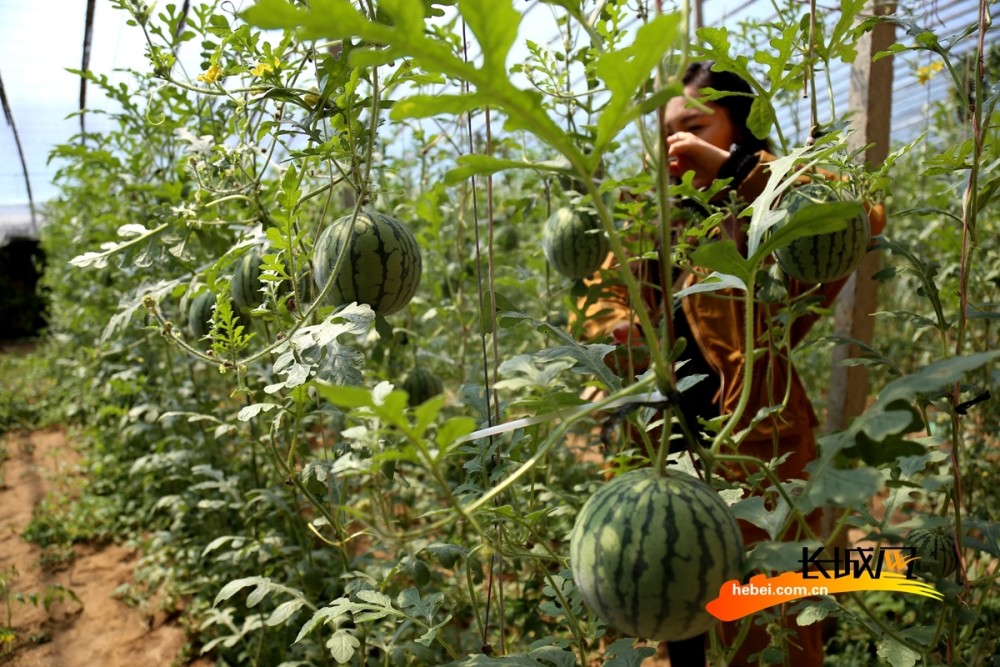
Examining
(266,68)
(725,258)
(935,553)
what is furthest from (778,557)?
(266,68)

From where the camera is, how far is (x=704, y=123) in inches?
80.7

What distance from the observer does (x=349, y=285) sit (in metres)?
1.25

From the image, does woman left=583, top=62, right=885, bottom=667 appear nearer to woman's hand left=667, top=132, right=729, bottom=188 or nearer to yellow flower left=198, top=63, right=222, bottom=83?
woman's hand left=667, top=132, right=729, bottom=188

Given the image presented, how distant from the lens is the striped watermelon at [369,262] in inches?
49.0

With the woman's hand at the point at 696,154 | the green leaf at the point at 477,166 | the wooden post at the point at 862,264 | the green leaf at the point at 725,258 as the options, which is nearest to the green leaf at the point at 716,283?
the green leaf at the point at 725,258

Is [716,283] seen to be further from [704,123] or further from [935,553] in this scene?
[704,123]

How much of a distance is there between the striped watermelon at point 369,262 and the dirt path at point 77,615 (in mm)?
2074

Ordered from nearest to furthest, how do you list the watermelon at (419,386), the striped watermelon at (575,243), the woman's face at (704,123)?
the striped watermelon at (575,243) < the woman's face at (704,123) < the watermelon at (419,386)

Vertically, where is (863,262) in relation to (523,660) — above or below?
above

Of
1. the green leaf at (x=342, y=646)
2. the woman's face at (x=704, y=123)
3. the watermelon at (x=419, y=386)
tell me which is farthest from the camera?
the watermelon at (x=419, y=386)

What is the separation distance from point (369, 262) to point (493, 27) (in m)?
Result: 0.71

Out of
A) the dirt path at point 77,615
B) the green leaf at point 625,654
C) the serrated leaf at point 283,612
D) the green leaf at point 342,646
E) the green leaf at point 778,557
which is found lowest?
the dirt path at point 77,615

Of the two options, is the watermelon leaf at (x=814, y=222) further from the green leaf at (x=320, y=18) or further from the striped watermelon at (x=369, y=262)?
the striped watermelon at (x=369, y=262)

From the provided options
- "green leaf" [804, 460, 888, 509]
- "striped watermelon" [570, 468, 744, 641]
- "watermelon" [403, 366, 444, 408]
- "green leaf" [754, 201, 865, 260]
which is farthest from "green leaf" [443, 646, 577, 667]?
"watermelon" [403, 366, 444, 408]
